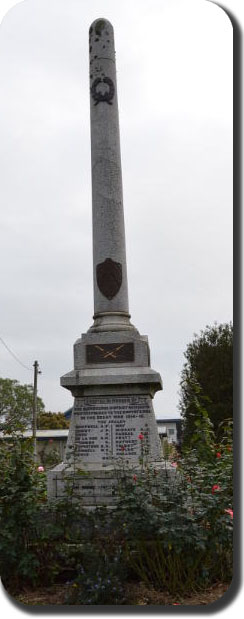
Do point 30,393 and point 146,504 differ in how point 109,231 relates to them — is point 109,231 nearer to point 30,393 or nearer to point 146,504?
point 146,504

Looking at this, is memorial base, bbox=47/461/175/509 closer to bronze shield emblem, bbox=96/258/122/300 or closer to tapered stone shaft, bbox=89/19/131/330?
tapered stone shaft, bbox=89/19/131/330

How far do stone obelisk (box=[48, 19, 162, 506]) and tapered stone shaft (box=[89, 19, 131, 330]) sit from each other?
0.5 inches

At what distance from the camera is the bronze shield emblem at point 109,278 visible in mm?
7266

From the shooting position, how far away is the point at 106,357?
6.88 m

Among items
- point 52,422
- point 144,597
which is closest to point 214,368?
point 144,597

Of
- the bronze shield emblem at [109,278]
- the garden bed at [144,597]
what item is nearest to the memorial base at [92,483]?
the garden bed at [144,597]

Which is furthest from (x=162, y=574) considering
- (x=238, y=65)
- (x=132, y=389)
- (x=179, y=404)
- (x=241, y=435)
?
(x=179, y=404)

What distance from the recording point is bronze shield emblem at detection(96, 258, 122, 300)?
7266 millimetres

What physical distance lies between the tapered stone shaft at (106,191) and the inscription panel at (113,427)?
1.02 meters

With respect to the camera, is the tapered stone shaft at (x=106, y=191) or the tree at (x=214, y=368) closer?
Answer: the tapered stone shaft at (x=106, y=191)

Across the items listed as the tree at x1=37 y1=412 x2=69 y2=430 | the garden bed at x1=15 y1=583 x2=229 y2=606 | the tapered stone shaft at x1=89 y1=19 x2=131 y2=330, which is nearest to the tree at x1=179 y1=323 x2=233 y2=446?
the tapered stone shaft at x1=89 y1=19 x2=131 y2=330

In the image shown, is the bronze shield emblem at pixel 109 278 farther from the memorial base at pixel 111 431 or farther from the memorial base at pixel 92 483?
the memorial base at pixel 92 483

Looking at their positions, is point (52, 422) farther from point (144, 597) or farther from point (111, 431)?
point (144, 597)

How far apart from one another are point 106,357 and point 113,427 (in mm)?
890
